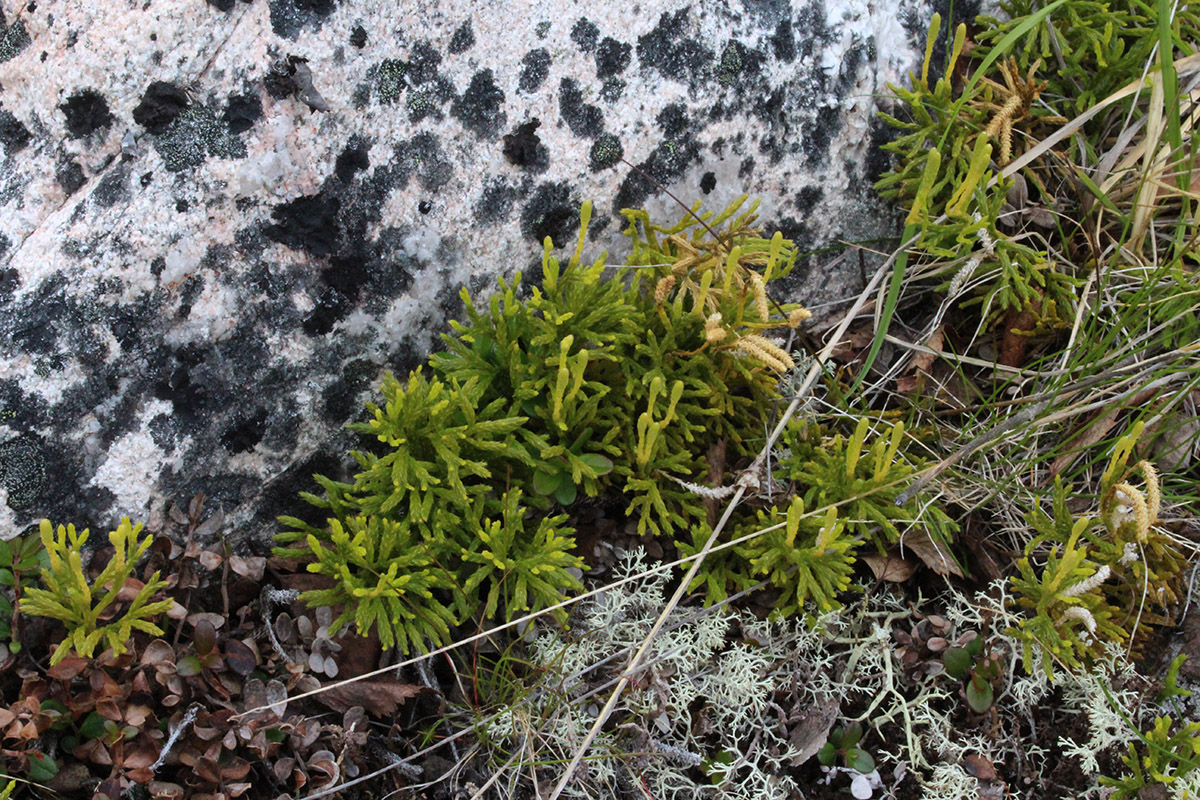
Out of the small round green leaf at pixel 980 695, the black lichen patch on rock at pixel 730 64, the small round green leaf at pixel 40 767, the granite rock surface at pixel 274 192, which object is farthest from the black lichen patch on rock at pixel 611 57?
the small round green leaf at pixel 40 767

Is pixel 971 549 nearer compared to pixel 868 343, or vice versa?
pixel 971 549

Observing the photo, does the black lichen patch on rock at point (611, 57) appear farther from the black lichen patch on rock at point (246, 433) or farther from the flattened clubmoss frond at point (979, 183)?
the black lichen patch on rock at point (246, 433)

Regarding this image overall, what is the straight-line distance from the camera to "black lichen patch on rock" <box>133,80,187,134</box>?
2.85 metres

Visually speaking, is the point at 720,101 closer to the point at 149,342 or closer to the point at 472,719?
the point at 149,342

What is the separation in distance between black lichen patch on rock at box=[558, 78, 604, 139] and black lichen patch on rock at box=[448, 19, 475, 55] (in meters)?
0.33

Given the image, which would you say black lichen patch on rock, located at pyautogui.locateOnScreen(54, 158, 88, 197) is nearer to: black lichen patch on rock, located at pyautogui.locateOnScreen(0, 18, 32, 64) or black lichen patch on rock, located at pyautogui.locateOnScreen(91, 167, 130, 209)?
black lichen patch on rock, located at pyautogui.locateOnScreen(91, 167, 130, 209)

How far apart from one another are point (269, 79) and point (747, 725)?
2.61 metres

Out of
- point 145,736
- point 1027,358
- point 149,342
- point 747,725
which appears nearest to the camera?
point 145,736

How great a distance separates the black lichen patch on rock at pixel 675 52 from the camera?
3.25 metres

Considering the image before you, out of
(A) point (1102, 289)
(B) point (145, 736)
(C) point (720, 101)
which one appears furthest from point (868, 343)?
(B) point (145, 736)

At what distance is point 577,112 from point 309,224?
3.23 feet

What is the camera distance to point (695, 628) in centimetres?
319

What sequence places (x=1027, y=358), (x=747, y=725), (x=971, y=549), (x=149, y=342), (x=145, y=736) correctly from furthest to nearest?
1. (x=1027, y=358)
2. (x=971, y=549)
3. (x=747, y=725)
4. (x=149, y=342)
5. (x=145, y=736)

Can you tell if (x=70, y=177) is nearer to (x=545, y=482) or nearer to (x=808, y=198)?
(x=545, y=482)
